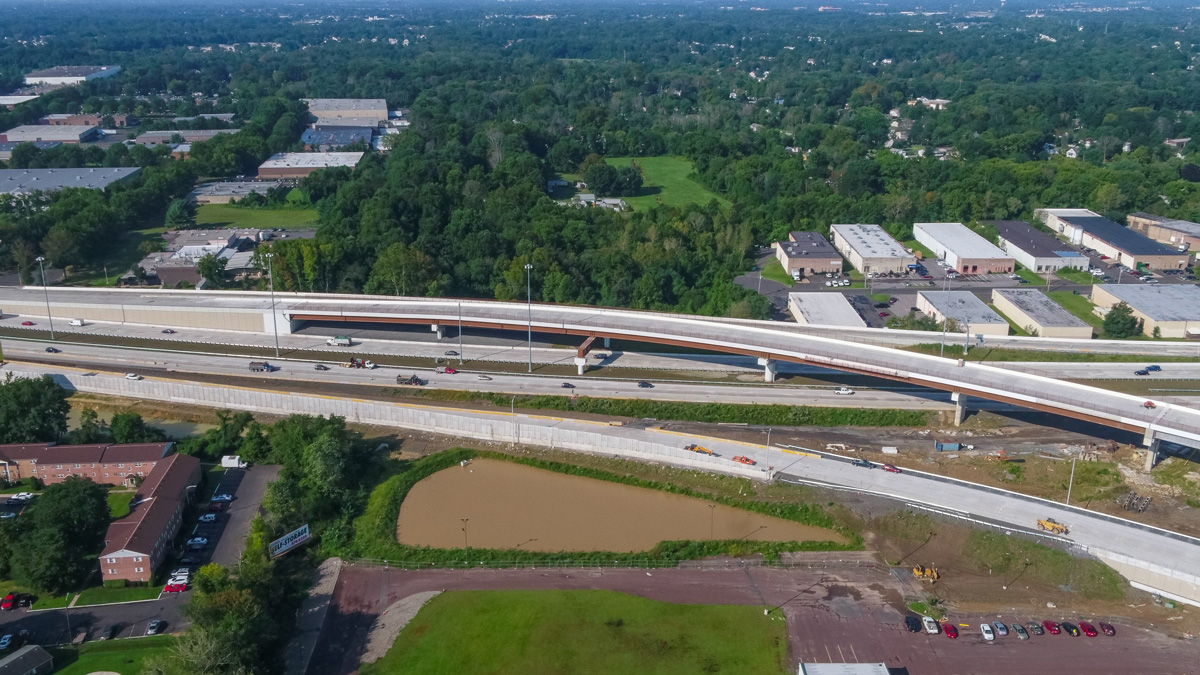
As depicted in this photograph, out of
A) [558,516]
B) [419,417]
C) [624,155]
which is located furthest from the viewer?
[624,155]

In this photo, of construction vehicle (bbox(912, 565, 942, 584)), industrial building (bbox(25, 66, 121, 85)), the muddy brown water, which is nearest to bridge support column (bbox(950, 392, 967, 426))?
the muddy brown water

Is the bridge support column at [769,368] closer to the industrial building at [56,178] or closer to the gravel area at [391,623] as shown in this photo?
the gravel area at [391,623]

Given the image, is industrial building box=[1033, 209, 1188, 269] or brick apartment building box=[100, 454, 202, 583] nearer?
brick apartment building box=[100, 454, 202, 583]

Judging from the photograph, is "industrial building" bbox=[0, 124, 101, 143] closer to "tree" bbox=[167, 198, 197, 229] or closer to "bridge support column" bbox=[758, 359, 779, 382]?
"tree" bbox=[167, 198, 197, 229]

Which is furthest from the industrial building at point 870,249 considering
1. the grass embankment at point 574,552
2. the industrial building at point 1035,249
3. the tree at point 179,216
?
the tree at point 179,216

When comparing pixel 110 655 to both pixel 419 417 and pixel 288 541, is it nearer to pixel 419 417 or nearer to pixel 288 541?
pixel 288 541

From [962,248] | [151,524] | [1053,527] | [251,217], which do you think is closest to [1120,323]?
[962,248]

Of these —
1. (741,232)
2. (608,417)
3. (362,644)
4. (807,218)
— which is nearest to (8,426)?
(362,644)
